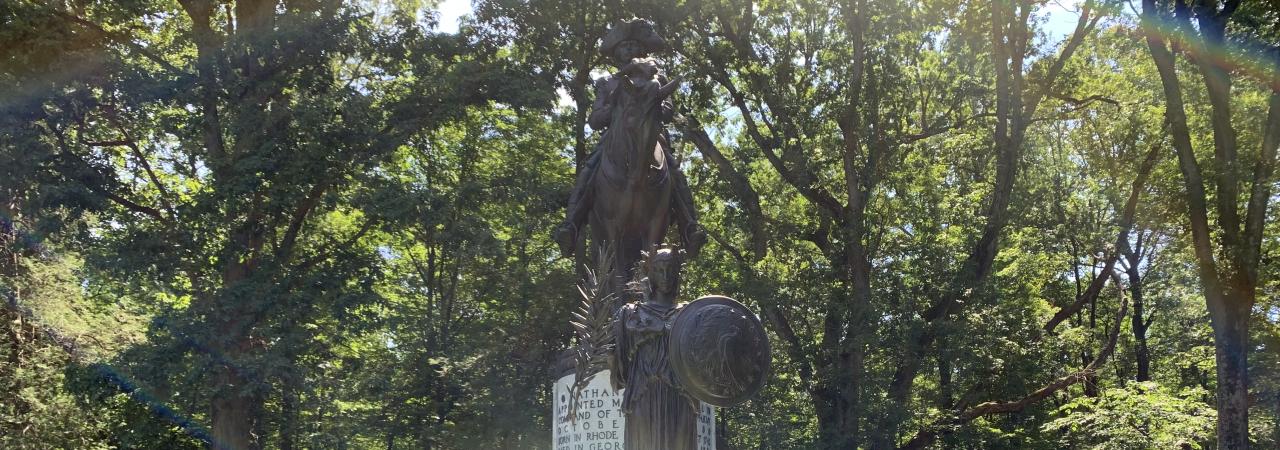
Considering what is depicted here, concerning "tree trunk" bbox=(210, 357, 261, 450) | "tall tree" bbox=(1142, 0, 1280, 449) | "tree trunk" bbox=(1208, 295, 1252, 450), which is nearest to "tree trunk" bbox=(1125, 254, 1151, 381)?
"tall tree" bbox=(1142, 0, 1280, 449)

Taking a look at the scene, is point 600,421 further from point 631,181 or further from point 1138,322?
point 1138,322

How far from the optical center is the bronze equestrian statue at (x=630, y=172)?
34.6ft

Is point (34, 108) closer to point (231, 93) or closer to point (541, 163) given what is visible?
point (231, 93)

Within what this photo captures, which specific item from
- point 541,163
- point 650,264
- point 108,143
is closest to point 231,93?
→ point 108,143

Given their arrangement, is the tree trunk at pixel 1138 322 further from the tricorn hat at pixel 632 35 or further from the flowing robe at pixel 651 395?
the flowing robe at pixel 651 395

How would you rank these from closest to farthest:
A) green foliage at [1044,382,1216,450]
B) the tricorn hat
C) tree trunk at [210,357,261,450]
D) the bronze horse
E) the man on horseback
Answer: the bronze horse → the man on horseback → the tricorn hat → tree trunk at [210,357,261,450] → green foliage at [1044,382,1216,450]

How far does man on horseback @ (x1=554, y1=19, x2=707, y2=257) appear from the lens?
35.4 ft

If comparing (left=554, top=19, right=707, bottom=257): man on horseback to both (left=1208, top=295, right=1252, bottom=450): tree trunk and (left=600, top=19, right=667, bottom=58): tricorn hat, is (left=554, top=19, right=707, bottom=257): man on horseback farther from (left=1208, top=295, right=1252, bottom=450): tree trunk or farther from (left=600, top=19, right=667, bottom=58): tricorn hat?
(left=1208, top=295, right=1252, bottom=450): tree trunk

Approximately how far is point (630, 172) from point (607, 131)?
1.53ft

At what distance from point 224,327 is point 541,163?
797 centimetres

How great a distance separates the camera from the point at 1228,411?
19.1 metres

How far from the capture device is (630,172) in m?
10.8

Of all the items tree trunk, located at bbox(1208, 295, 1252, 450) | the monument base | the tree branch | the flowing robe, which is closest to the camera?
the flowing robe

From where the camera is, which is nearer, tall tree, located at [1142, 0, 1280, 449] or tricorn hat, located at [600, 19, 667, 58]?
tricorn hat, located at [600, 19, 667, 58]
